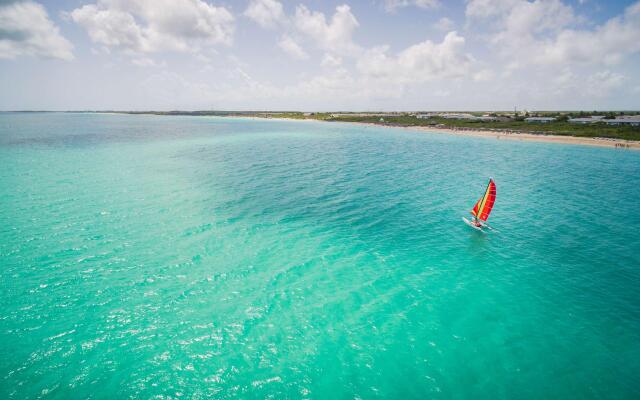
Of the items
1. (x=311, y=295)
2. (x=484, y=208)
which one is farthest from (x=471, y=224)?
(x=311, y=295)

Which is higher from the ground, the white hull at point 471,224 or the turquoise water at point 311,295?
the white hull at point 471,224

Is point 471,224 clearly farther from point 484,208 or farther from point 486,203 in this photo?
point 486,203

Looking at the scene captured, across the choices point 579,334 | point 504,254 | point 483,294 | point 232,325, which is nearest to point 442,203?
point 504,254

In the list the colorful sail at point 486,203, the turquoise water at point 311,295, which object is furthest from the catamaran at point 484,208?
the turquoise water at point 311,295

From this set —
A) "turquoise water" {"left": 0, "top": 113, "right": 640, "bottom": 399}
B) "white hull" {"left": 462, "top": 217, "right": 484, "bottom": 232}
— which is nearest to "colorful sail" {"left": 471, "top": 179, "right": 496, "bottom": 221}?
"white hull" {"left": 462, "top": 217, "right": 484, "bottom": 232}

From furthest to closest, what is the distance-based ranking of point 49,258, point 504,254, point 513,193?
point 513,193, point 504,254, point 49,258

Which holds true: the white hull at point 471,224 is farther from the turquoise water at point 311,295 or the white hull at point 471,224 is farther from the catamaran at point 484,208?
the turquoise water at point 311,295

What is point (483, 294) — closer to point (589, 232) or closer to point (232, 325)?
point (232, 325)
